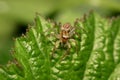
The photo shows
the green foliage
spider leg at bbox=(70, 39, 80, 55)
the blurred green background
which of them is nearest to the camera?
the green foliage

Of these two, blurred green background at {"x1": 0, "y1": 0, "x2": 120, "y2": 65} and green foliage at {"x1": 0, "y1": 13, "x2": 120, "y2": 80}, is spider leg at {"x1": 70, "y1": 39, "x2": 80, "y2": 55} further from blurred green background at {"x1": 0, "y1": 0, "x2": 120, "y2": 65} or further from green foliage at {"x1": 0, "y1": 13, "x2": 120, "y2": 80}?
blurred green background at {"x1": 0, "y1": 0, "x2": 120, "y2": 65}

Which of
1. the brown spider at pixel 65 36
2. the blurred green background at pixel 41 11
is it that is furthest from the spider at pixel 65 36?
the blurred green background at pixel 41 11

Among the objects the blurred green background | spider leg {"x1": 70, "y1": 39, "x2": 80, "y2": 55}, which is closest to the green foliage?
spider leg {"x1": 70, "y1": 39, "x2": 80, "y2": 55}

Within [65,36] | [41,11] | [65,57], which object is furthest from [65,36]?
[41,11]

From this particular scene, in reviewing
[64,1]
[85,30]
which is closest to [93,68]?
[85,30]

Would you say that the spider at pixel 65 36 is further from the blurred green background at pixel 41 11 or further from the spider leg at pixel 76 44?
the blurred green background at pixel 41 11

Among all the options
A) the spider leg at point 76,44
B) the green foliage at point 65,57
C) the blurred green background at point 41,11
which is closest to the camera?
the green foliage at point 65,57

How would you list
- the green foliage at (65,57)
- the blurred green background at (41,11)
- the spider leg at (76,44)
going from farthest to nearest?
the blurred green background at (41,11) → the spider leg at (76,44) → the green foliage at (65,57)
